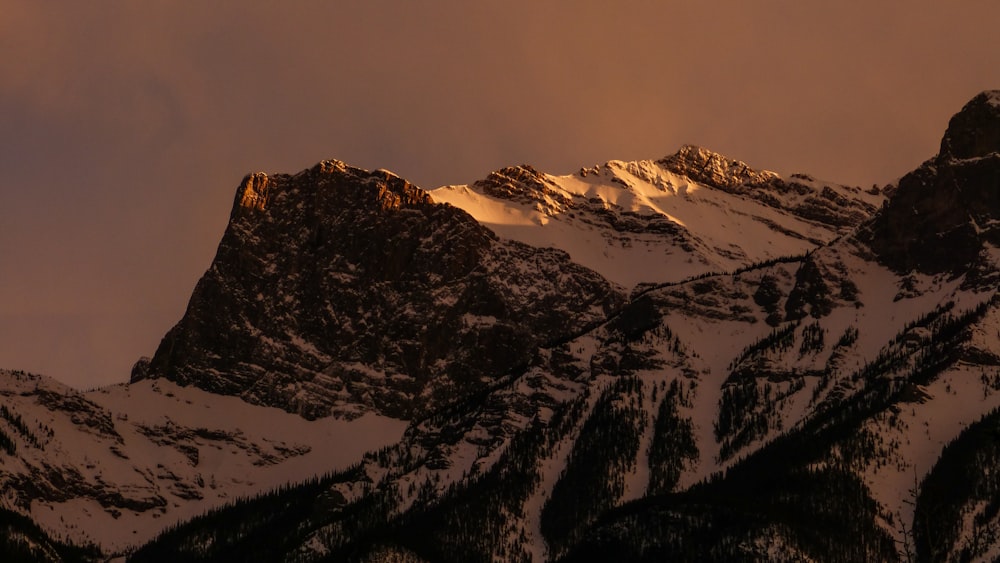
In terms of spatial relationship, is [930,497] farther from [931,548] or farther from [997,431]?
[997,431]

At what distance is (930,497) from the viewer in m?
123

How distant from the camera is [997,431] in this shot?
107m

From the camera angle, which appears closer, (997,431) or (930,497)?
(997,431)

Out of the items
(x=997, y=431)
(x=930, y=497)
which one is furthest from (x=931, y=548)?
(x=997, y=431)

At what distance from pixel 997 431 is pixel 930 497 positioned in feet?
55.3

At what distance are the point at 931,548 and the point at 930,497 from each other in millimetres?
5595

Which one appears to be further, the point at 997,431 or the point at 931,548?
the point at 931,548

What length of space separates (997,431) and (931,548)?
13335 mm

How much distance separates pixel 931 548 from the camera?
388 feet
